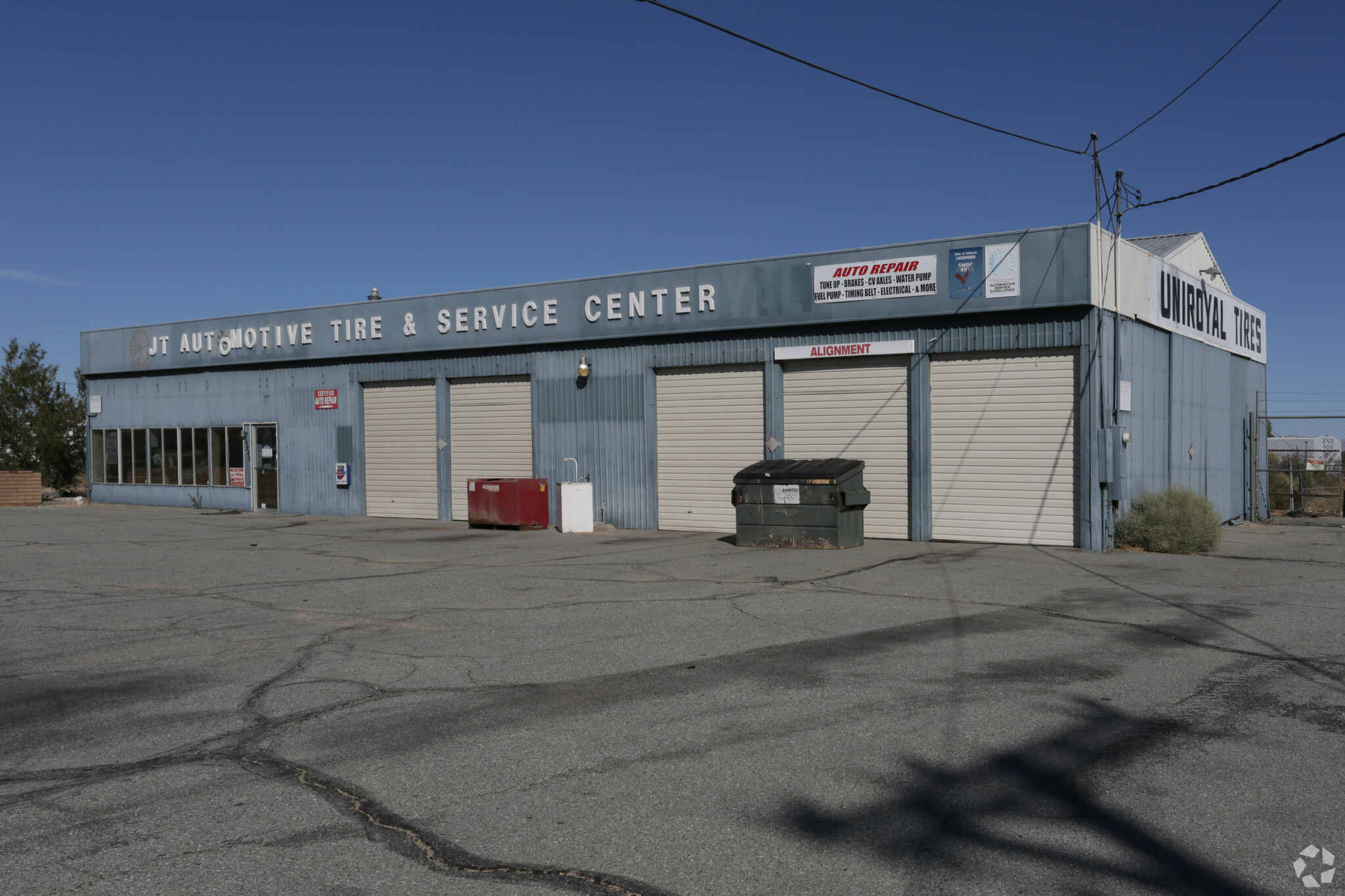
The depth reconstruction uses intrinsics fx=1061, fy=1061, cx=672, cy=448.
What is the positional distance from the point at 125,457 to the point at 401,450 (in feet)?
40.9

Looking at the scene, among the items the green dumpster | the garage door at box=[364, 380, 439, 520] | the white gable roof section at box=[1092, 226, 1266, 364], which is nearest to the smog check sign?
the green dumpster

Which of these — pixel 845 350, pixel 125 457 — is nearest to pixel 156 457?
pixel 125 457

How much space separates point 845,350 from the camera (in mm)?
20109

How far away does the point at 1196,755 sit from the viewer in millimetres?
5820

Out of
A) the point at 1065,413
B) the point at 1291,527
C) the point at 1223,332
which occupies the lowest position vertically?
the point at 1291,527

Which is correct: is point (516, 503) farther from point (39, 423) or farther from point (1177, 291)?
point (39, 423)

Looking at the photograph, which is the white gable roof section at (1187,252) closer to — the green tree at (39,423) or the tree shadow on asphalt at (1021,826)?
the tree shadow on asphalt at (1021,826)

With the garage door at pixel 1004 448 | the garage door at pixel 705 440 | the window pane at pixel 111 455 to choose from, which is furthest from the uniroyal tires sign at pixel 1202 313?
the window pane at pixel 111 455

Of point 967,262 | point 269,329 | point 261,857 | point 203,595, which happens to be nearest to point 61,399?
point 269,329

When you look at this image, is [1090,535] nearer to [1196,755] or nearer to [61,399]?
[1196,755]

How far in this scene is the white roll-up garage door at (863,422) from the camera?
777 inches

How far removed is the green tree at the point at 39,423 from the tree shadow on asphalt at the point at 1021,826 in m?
39.8

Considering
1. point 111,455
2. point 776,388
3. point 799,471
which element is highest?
point 776,388

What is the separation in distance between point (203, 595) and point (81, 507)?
23535mm
